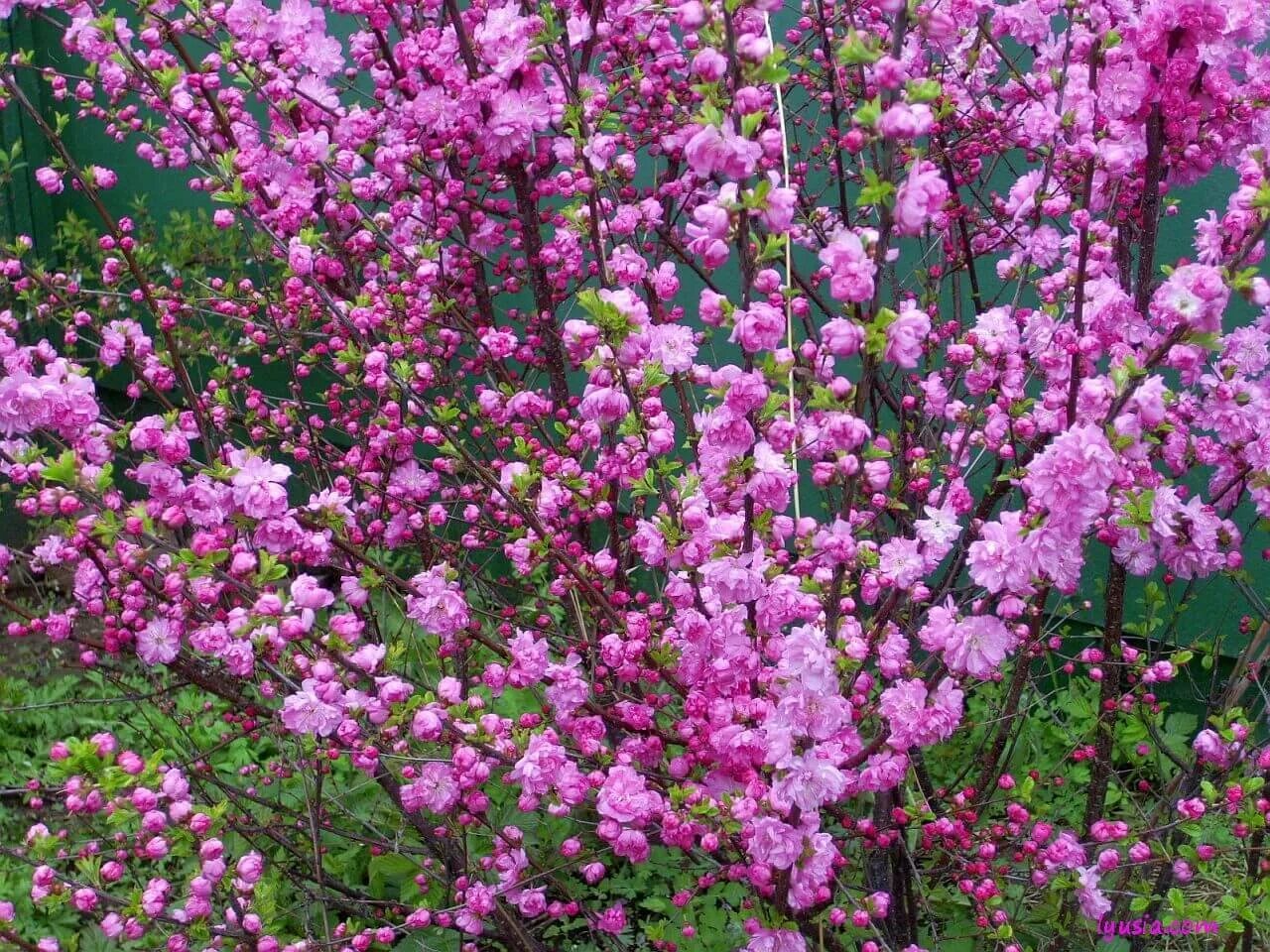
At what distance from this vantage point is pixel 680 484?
6.77 ft

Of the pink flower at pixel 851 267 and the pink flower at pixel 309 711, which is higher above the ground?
the pink flower at pixel 851 267

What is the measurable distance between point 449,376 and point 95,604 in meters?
1.08

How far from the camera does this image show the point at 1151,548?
240 cm

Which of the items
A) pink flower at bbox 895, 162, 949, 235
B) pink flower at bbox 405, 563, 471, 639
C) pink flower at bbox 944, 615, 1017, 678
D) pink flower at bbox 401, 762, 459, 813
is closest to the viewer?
pink flower at bbox 895, 162, 949, 235

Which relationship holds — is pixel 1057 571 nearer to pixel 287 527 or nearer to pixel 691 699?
pixel 691 699

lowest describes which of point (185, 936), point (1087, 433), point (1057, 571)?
point (185, 936)

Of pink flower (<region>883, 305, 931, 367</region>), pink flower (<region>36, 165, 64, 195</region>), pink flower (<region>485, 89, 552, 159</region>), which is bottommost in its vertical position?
pink flower (<region>883, 305, 931, 367</region>)

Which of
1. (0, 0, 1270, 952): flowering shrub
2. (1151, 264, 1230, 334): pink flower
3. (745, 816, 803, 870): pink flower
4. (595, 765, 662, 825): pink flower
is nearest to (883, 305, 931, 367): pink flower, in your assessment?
(0, 0, 1270, 952): flowering shrub

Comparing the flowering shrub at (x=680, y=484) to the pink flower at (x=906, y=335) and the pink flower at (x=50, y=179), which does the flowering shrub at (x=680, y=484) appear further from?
the pink flower at (x=50, y=179)

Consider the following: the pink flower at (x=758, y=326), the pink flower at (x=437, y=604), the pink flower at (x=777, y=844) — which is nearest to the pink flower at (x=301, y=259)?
the pink flower at (x=437, y=604)

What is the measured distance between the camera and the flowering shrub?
6.06 feet

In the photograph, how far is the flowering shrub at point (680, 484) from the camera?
6.06ft

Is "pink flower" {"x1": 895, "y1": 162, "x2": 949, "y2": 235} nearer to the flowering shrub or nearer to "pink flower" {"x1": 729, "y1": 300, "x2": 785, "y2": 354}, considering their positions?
the flowering shrub

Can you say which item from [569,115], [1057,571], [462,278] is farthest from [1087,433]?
[462,278]
